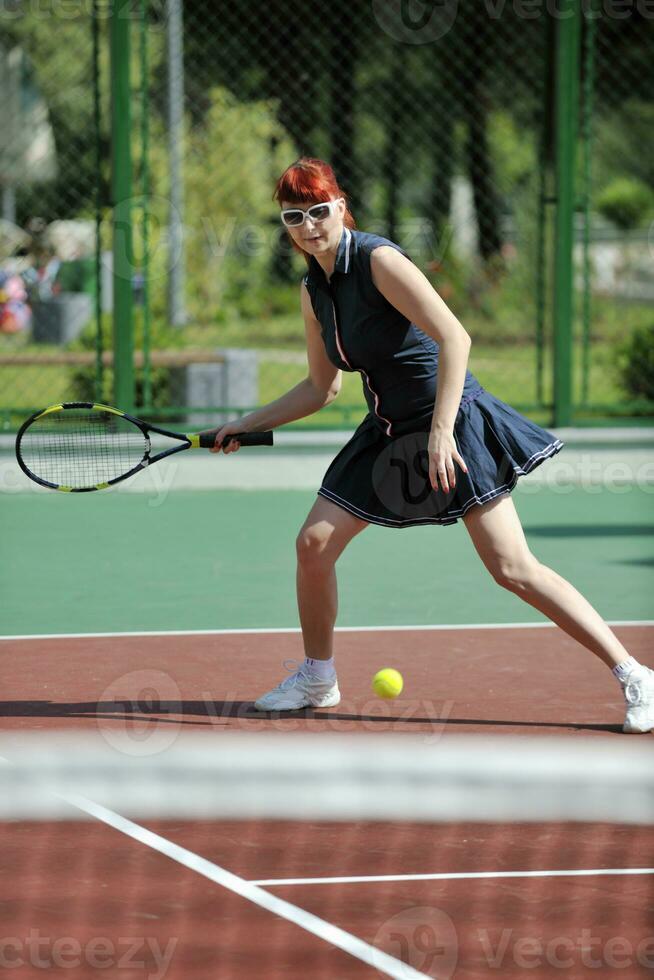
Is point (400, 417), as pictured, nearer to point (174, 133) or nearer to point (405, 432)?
point (405, 432)

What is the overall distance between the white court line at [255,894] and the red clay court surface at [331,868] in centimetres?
2

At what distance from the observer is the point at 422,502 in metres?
5.18

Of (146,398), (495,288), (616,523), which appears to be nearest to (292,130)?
(495,288)

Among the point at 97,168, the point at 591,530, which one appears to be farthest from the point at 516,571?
the point at 97,168

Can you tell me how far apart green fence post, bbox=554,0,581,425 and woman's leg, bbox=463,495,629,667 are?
6.65m

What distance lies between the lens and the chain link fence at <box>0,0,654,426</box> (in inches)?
484

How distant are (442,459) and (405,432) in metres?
0.36

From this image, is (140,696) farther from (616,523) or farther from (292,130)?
(292,130)

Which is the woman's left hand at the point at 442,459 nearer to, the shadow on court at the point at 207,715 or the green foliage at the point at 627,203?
the shadow on court at the point at 207,715

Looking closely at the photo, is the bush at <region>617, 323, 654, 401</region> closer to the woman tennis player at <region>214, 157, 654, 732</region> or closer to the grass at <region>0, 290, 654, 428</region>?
the grass at <region>0, 290, 654, 428</region>

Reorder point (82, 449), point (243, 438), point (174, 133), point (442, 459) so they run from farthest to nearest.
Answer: point (174, 133), point (82, 449), point (243, 438), point (442, 459)

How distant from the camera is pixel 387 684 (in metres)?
5.65

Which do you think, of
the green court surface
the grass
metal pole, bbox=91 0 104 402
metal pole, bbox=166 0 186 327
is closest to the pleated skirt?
the green court surface

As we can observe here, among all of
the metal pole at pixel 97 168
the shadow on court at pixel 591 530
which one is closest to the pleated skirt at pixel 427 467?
the shadow on court at pixel 591 530
